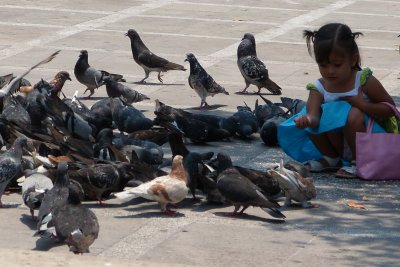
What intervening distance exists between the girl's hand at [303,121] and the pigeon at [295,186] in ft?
3.02

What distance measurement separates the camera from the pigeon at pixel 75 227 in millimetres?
6477

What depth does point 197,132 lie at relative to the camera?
990 cm

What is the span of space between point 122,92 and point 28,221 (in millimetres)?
4141

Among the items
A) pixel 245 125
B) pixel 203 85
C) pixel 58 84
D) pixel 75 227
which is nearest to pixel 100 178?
pixel 75 227

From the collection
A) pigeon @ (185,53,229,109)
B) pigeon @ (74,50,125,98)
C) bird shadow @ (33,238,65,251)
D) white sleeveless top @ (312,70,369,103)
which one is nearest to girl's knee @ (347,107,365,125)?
white sleeveless top @ (312,70,369,103)

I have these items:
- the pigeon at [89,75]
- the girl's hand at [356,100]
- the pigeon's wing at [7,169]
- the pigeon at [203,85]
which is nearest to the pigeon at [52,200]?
the pigeon's wing at [7,169]

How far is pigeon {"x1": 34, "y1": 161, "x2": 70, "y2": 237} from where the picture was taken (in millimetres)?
6789

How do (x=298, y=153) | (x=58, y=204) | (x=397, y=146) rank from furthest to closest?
1. (x=298, y=153)
2. (x=397, y=146)
3. (x=58, y=204)

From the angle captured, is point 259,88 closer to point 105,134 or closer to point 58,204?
point 105,134

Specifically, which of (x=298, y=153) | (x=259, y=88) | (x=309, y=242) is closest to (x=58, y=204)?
(x=309, y=242)

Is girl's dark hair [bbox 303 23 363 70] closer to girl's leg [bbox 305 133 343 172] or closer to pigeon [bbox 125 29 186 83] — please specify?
girl's leg [bbox 305 133 343 172]

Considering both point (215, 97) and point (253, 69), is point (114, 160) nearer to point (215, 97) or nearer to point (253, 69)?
point (215, 97)

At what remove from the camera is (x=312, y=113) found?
29.2 ft

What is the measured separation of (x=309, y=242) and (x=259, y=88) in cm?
580
